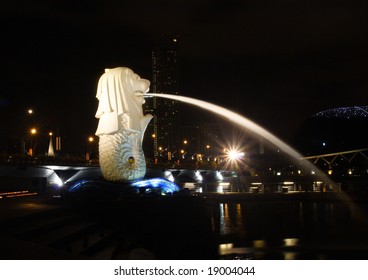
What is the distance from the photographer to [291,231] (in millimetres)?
17469

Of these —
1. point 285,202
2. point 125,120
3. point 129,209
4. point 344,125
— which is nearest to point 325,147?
point 344,125

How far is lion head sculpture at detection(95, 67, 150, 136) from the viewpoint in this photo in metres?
23.5

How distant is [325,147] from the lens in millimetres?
101500

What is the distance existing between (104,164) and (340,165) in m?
69.4

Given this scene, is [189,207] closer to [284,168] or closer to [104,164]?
[104,164]

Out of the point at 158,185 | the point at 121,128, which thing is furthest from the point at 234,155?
the point at 121,128

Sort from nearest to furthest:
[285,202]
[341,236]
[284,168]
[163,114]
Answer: [341,236], [285,202], [284,168], [163,114]

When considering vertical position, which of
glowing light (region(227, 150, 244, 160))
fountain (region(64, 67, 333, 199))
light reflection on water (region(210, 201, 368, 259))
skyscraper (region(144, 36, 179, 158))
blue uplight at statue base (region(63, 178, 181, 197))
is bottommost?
light reflection on water (region(210, 201, 368, 259))

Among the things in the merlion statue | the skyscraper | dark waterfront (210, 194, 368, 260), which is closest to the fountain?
the merlion statue

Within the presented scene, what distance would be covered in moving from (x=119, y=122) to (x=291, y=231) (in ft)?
34.2

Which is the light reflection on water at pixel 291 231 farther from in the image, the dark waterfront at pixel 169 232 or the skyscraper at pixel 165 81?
the skyscraper at pixel 165 81

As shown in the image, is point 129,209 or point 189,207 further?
point 189,207

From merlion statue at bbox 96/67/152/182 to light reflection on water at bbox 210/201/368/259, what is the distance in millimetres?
5030

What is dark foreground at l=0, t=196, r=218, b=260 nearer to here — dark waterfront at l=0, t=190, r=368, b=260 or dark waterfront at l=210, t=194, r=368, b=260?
dark waterfront at l=0, t=190, r=368, b=260
